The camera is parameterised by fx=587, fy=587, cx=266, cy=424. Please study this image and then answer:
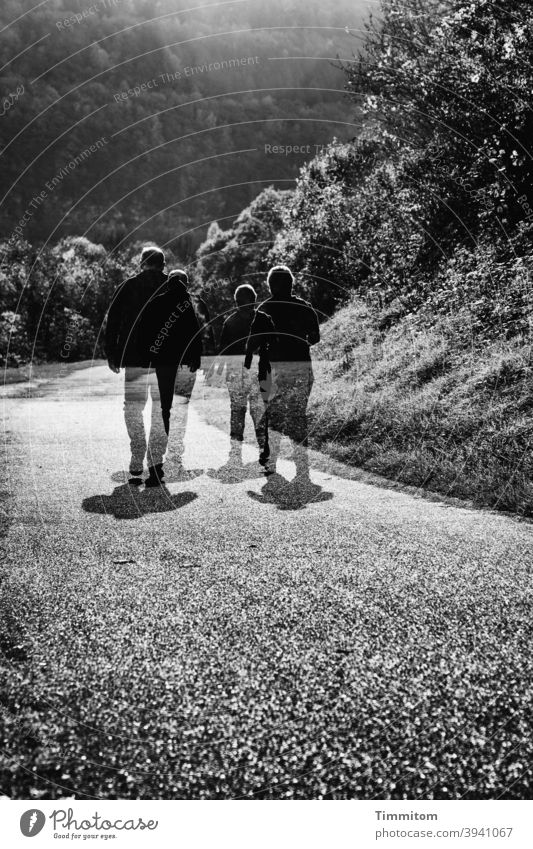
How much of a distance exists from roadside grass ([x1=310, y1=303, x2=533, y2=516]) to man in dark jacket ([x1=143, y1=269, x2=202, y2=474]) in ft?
7.52

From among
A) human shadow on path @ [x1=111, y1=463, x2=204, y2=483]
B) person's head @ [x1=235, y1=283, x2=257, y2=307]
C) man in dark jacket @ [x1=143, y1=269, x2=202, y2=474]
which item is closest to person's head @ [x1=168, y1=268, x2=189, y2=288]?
man in dark jacket @ [x1=143, y1=269, x2=202, y2=474]

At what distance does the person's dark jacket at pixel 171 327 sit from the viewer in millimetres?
5938

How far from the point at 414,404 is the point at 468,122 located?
20.2ft

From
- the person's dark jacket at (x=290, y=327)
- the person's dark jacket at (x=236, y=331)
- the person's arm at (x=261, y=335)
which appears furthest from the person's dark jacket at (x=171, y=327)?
the person's dark jacket at (x=236, y=331)

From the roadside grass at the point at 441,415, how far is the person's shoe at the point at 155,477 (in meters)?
2.29

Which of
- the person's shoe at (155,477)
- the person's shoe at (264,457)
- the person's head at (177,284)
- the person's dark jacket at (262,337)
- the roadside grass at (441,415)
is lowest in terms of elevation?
the person's shoe at (155,477)

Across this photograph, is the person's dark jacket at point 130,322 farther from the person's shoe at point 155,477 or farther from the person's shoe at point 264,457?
the person's shoe at point 264,457

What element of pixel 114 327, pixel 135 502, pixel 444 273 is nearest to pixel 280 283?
pixel 114 327

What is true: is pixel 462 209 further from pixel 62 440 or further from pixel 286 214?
pixel 286 214

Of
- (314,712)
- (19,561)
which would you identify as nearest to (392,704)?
(314,712)

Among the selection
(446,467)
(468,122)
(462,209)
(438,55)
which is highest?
(438,55)

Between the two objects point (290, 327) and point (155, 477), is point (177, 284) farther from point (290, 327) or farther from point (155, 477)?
point (155, 477)

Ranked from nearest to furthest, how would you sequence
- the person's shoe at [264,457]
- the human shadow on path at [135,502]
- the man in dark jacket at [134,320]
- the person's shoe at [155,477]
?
the human shadow on path at [135,502]
the person's shoe at [155,477]
the man in dark jacket at [134,320]
the person's shoe at [264,457]

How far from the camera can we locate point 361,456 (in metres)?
7.04
